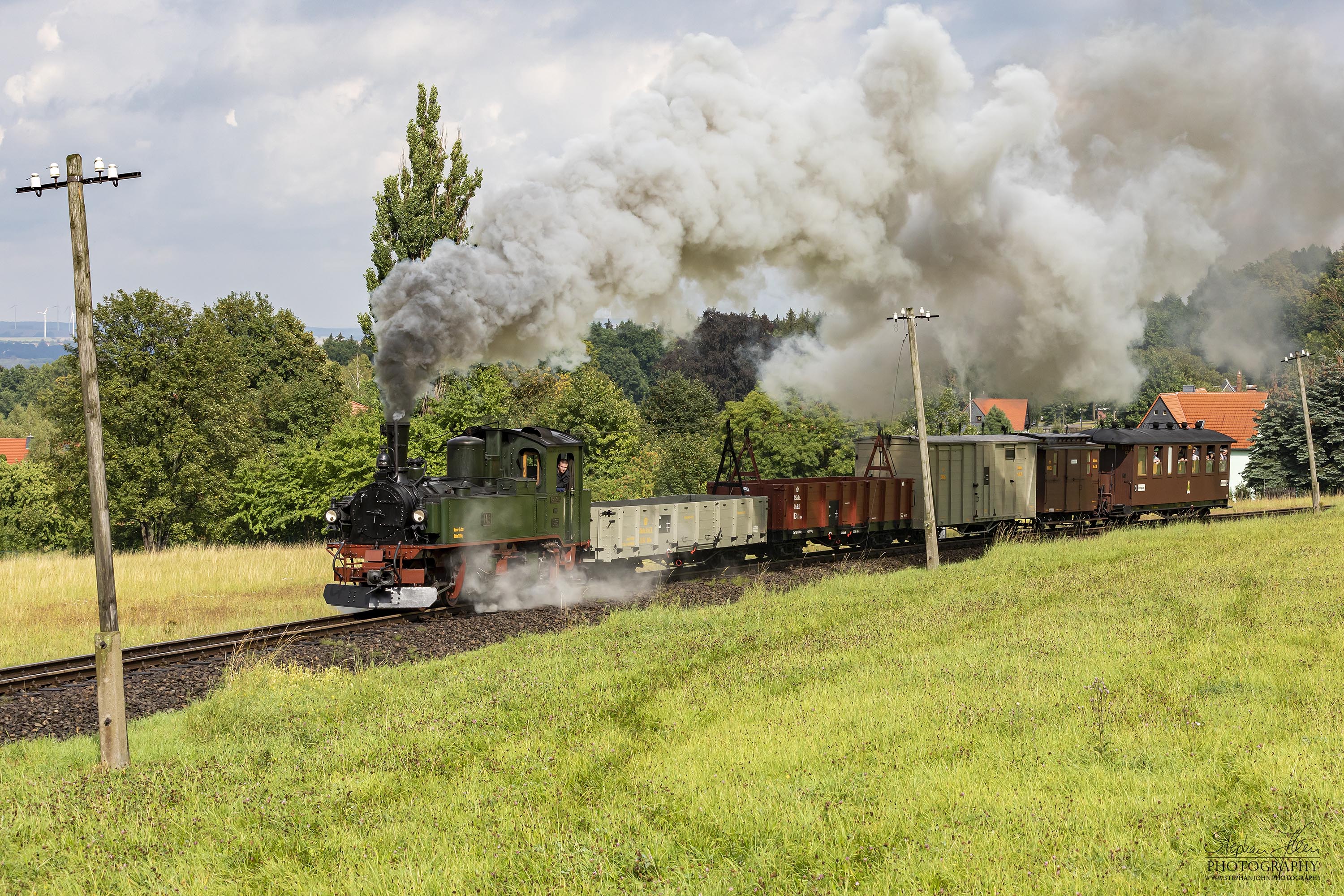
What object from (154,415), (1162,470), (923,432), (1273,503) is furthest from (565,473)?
(1273,503)

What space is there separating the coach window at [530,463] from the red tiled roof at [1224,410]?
50.8 metres

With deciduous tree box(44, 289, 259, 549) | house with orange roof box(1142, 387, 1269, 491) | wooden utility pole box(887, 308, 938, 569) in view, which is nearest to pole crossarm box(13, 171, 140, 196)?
wooden utility pole box(887, 308, 938, 569)

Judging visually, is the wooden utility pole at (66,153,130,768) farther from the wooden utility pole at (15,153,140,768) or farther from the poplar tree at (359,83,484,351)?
the poplar tree at (359,83,484,351)

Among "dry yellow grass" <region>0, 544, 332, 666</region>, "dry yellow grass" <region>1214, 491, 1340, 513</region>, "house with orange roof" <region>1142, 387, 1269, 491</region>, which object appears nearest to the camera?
"dry yellow grass" <region>0, 544, 332, 666</region>

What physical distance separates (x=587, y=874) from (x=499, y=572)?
11999 mm

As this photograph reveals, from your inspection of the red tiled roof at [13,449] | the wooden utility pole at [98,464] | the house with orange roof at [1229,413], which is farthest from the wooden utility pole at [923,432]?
the red tiled roof at [13,449]

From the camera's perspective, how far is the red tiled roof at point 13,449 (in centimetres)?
7431

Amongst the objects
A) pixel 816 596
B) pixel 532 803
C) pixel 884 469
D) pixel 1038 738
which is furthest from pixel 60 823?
pixel 884 469

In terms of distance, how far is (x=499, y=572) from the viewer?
17141mm

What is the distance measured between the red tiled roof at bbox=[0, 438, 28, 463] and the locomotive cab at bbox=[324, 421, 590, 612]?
7206cm

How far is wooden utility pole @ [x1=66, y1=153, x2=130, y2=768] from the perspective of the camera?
8484 mm

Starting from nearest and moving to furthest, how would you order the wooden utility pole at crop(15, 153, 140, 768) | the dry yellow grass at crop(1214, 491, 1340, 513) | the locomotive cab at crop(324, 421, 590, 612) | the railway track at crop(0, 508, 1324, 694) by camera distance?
the wooden utility pole at crop(15, 153, 140, 768), the railway track at crop(0, 508, 1324, 694), the locomotive cab at crop(324, 421, 590, 612), the dry yellow grass at crop(1214, 491, 1340, 513)

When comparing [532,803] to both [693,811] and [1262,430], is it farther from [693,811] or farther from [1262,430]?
[1262,430]

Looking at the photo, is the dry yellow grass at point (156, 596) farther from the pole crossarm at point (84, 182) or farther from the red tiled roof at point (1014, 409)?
the red tiled roof at point (1014, 409)
